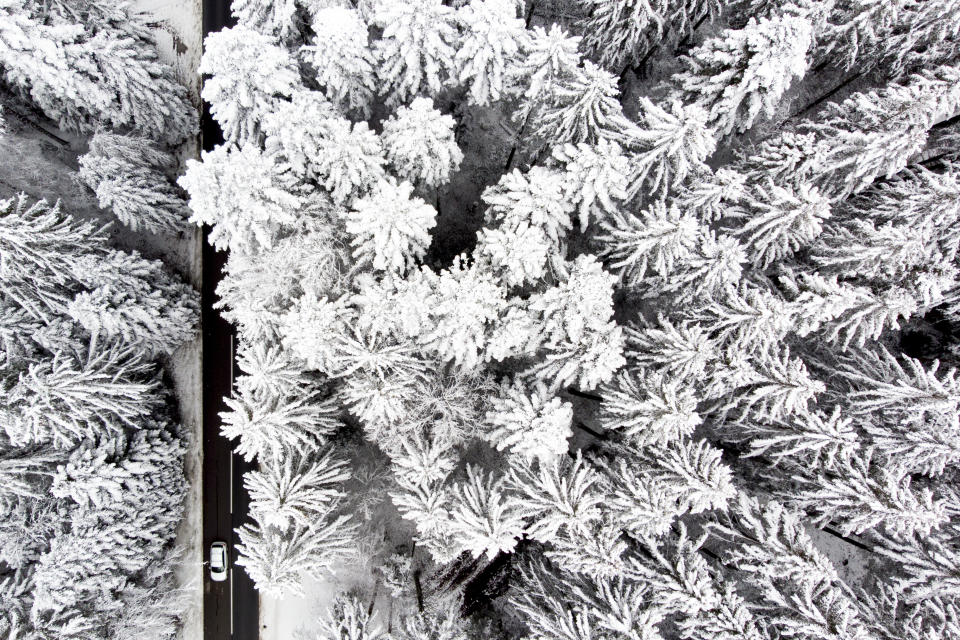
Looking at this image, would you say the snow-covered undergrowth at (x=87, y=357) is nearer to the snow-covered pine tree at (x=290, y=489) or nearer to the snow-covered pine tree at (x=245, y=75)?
the snow-covered pine tree at (x=245, y=75)

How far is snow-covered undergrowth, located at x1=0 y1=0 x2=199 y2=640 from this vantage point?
20.3 metres

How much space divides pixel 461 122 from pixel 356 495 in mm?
19349

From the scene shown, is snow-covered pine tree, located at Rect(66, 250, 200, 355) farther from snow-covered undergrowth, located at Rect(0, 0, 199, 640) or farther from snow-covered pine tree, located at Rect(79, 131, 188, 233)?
snow-covered pine tree, located at Rect(79, 131, 188, 233)

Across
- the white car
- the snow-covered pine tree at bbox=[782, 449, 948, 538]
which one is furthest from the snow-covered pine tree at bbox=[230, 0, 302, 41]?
the snow-covered pine tree at bbox=[782, 449, 948, 538]

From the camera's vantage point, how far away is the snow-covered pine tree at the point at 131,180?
74.9 ft

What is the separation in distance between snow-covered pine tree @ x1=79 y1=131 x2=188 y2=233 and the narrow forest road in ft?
11.0

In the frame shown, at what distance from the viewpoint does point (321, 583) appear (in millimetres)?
26031

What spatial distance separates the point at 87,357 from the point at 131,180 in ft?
27.2

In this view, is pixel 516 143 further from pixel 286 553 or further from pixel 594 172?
pixel 286 553

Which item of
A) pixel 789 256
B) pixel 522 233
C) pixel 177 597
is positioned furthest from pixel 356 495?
pixel 789 256

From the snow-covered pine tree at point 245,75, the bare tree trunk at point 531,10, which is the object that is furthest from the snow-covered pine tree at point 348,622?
the bare tree trunk at point 531,10

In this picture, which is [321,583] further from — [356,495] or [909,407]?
[909,407]

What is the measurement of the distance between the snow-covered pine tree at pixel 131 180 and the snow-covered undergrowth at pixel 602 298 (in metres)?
7.05

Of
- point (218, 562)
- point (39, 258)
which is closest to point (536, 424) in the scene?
point (218, 562)
